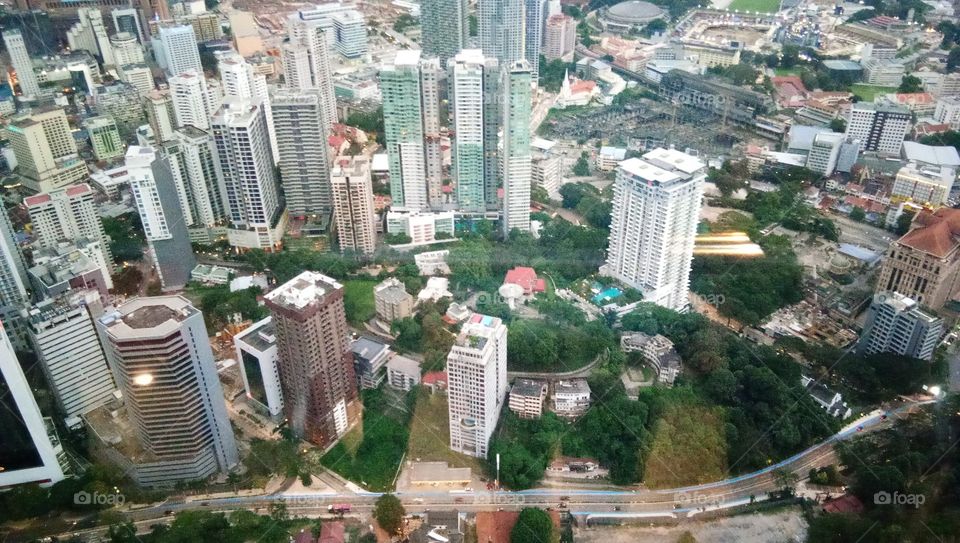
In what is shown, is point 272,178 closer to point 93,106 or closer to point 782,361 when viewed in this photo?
point 93,106

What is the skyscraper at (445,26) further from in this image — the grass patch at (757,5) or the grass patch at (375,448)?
the grass patch at (375,448)

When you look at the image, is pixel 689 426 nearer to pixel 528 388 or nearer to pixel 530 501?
pixel 528 388

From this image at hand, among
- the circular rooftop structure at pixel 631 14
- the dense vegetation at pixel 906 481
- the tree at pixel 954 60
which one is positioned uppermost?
the circular rooftop structure at pixel 631 14

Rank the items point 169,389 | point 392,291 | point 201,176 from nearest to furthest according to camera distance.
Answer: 1. point 169,389
2. point 392,291
3. point 201,176

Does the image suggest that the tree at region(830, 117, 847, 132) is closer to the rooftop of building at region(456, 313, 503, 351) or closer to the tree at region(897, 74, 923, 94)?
the tree at region(897, 74, 923, 94)

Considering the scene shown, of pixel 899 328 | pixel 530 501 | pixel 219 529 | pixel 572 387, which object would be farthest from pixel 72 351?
pixel 899 328

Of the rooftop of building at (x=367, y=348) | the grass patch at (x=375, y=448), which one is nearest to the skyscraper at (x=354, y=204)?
the rooftop of building at (x=367, y=348)
